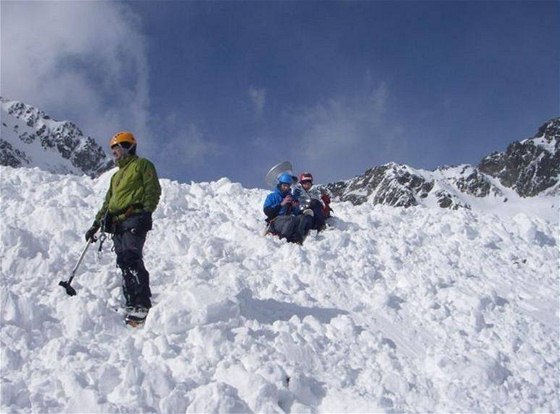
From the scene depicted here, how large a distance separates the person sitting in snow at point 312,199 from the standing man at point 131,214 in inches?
194

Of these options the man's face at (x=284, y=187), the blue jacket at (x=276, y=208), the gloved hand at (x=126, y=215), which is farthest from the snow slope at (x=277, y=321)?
the gloved hand at (x=126, y=215)

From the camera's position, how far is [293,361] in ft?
19.7

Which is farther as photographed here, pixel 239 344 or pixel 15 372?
pixel 239 344

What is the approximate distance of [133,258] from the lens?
6926 mm

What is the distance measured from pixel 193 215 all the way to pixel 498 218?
743 cm

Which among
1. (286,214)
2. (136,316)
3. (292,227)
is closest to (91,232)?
(136,316)

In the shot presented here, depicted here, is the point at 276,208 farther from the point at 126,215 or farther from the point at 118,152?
the point at 126,215

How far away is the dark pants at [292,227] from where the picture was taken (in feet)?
35.1

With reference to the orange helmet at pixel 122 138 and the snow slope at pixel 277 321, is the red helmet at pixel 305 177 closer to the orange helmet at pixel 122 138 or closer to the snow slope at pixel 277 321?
the snow slope at pixel 277 321

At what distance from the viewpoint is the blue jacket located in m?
11.5

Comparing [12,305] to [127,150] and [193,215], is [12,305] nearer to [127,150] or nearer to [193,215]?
[127,150]

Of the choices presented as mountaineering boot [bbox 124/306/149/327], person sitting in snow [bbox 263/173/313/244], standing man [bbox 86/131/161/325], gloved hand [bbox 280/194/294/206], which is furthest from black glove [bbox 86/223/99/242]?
gloved hand [bbox 280/194/294/206]

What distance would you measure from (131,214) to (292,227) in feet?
14.1

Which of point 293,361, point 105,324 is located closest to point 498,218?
point 293,361
